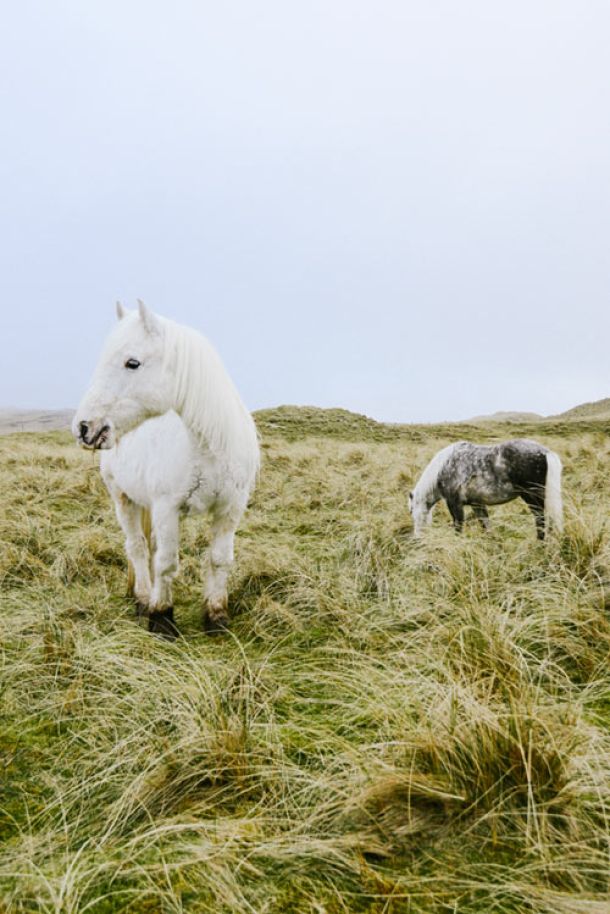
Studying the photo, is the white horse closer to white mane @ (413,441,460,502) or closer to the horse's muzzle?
the horse's muzzle

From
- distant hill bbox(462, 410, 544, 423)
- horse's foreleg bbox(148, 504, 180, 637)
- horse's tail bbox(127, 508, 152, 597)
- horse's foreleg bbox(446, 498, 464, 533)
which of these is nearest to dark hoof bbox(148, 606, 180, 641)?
horse's foreleg bbox(148, 504, 180, 637)

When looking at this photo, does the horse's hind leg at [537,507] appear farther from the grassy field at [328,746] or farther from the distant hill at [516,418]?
the distant hill at [516,418]

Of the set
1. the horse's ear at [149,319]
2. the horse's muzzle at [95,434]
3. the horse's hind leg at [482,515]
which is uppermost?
the horse's ear at [149,319]

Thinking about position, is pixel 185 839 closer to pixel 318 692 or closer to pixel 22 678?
pixel 318 692

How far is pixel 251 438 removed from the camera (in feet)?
12.9

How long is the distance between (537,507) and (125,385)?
368cm

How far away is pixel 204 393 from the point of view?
3564 millimetres

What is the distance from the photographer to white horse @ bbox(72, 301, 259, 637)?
337 cm

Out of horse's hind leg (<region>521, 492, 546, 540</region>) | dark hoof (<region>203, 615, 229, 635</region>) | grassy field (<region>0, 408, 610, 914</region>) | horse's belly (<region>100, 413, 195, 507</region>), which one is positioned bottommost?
dark hoof (<region>203, 615, 229, 635</region>)

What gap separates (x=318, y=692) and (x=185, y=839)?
3.58ft

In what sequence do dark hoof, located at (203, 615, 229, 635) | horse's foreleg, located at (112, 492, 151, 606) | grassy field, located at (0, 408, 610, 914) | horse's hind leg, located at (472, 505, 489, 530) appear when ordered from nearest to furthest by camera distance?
1. grassy field, located at (0, 408, 610, 914)
2. dark hoof, located at (203, 615, 229, 635)
3. horse's foreleg, located at (112, 492, 151, 606)
4. horse's hind leg, located at (472, 505, 489, 530)

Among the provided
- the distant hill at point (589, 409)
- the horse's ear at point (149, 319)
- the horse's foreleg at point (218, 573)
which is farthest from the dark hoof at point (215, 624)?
the distant hill at point (589, 409)

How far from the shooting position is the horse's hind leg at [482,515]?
561 cm

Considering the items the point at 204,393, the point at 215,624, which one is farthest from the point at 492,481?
the point at 204,393
